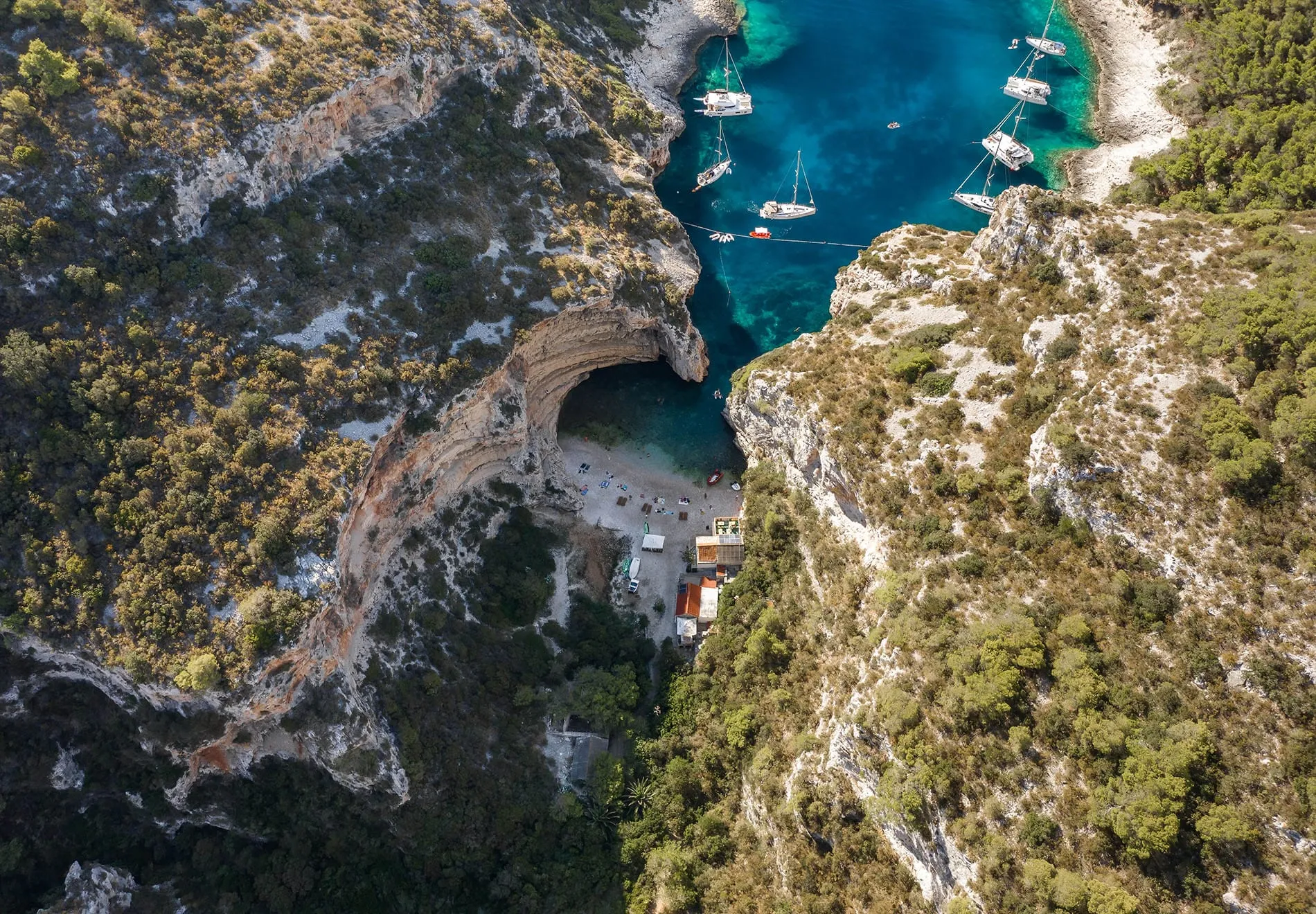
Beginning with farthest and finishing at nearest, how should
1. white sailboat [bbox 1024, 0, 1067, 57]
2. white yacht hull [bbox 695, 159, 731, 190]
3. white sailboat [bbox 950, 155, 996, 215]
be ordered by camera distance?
white sailboat [bbox 1024, 0, 1067, 57] < white yacht hull [bbox 695, 159, 731, 190] < white sailboat [bbox 950, 155, 996, 215]

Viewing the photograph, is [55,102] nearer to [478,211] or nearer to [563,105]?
[478,211]

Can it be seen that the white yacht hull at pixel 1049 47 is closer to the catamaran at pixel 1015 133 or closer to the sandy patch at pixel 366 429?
the catamaran at pixel 1015 133

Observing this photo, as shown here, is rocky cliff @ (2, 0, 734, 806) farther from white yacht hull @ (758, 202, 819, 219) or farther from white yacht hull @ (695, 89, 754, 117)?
white yacht hull @ (758, 202, 819, 219)

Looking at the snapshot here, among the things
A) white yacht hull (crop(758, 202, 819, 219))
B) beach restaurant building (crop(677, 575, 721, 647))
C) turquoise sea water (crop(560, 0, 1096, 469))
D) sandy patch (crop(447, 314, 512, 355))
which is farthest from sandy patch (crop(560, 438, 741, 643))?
white yacht hull (crop(758, 202, 819, 219))

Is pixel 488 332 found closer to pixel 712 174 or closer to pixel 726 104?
pixel 712 174

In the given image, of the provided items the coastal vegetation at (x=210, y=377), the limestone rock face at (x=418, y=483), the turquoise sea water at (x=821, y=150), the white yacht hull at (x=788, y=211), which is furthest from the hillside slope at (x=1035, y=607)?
the coastal vegetation at (x=210, y=377)
